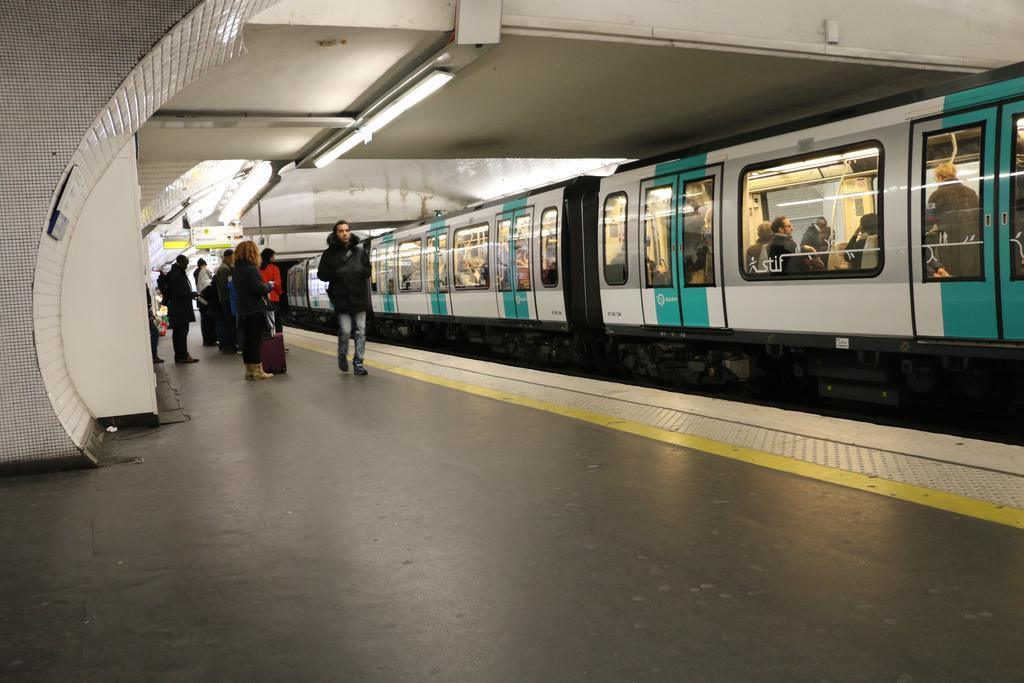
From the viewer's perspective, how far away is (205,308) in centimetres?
1722

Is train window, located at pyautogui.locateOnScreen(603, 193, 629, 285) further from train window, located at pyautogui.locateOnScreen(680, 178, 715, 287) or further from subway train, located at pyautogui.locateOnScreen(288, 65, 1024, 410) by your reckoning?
train window, located at pyautogui.locateOnScreen(680, 178, 715, 287)

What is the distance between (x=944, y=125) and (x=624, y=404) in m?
3.31

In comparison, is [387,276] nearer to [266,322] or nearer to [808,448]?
[266,322]

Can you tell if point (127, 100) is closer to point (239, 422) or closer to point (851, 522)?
point (239, 422)

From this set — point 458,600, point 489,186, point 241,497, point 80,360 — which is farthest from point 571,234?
point 489,186

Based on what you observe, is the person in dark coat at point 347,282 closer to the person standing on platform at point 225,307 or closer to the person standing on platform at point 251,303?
the person standing on platform at point 251,303

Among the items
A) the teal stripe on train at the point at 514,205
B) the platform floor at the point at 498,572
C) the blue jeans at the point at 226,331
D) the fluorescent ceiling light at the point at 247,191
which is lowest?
the platform floor at the point at 498,572

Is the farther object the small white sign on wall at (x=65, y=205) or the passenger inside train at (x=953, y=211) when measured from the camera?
the passenger inside train at (x=953, y=211)

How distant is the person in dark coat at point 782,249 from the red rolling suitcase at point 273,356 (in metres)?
6.01

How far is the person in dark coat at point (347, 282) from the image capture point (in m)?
10.5

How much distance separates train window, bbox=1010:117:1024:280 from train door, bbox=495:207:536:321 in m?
7.83

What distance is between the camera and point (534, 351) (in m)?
14.6

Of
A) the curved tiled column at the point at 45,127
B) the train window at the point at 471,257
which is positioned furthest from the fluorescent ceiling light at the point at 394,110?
the curved tiled column at the point at 45,127

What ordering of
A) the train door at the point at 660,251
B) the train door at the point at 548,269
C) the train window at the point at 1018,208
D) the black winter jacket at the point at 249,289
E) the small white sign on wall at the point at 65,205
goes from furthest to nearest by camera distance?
1. the train door at the point at 548,269
2. the black winter jacket at the point at 249,289
3. the train door at the point at 660,251
4. the train window at the point at 1018,208
5. the small white sign on wall at the point at 65,205
